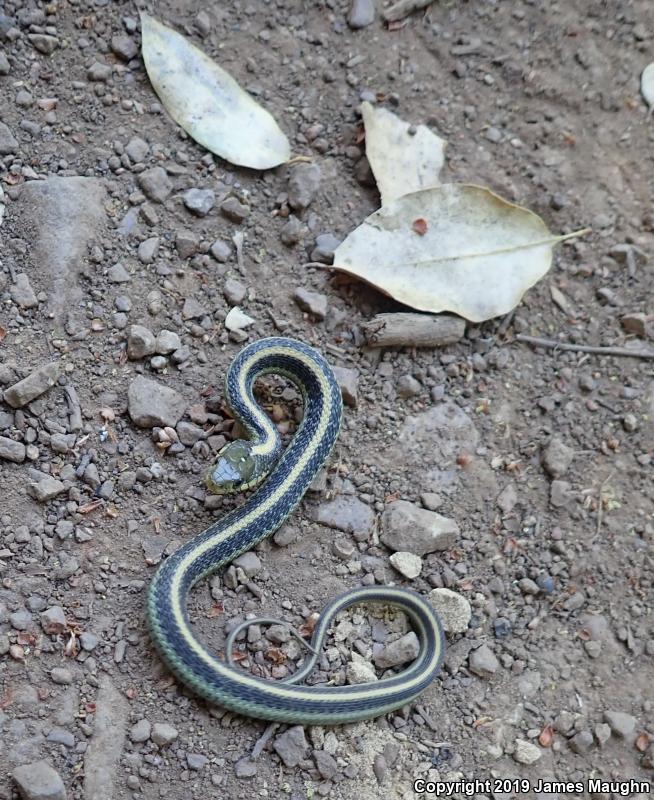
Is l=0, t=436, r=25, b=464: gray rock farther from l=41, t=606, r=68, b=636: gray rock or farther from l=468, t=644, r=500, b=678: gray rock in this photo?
l=468, t=644, r=500, b=678: gray rock

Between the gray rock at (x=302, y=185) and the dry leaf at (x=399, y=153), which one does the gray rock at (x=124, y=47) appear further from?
the dry leaf at (x=399, y=153)

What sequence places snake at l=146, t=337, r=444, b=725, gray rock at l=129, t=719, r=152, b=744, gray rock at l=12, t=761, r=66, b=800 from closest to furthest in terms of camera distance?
gray rock at l=12, t=761, r=66, b=800, gray rock at l=129, t=719, r=152, b=744, snake at l=146, t=337, r=444, b=725

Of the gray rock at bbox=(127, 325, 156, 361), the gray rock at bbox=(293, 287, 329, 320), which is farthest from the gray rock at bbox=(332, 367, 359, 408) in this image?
the gray rock at bbox=(127, 325, 156, 361)

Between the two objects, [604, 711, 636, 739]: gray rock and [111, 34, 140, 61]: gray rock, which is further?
[111, 34, 140, 61]: gray rock

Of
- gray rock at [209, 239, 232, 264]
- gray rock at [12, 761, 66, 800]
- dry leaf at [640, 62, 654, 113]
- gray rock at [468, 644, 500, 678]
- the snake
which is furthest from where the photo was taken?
dry leaf at [640, 62, 654, 113]

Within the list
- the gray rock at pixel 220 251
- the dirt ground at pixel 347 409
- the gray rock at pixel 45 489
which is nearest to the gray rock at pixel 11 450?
the dirt ground at pixel 347 409

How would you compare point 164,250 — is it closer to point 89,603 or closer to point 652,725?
point 89,603
